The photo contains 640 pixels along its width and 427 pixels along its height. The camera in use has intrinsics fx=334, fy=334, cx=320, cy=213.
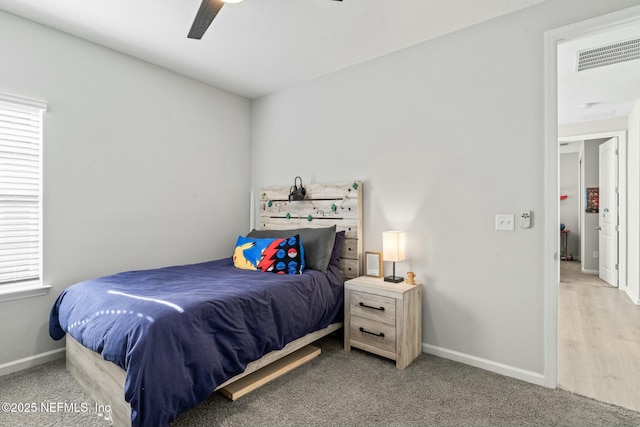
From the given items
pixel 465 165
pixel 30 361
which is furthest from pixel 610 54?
pixel 30 361

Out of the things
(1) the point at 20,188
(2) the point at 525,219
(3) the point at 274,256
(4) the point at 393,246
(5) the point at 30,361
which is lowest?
(5) the point at 30,361

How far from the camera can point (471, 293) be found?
257cm

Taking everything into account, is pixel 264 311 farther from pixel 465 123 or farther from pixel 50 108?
pixel 50 108

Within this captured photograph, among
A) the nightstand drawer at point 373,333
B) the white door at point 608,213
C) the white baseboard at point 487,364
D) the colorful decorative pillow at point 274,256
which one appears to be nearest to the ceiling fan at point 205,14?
the colorful decorative pillow at point 274,256

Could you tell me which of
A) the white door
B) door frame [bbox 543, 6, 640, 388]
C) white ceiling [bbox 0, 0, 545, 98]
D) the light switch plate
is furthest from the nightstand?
the white door

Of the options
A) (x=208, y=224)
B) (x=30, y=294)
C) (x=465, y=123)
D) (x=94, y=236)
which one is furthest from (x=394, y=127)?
(x=30, y=294)

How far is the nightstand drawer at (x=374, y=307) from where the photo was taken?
2.55 meters

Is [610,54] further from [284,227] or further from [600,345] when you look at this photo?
[284,227]

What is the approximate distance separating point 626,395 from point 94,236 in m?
4.03

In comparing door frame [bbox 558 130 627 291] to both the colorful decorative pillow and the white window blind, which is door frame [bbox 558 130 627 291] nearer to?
the colorful decorative pillow

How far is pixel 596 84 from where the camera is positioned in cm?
362

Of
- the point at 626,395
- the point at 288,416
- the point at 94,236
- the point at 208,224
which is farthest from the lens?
the point at 208,224

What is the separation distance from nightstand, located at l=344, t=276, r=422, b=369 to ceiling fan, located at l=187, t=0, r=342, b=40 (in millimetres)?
2142

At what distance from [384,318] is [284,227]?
5.39 ft
